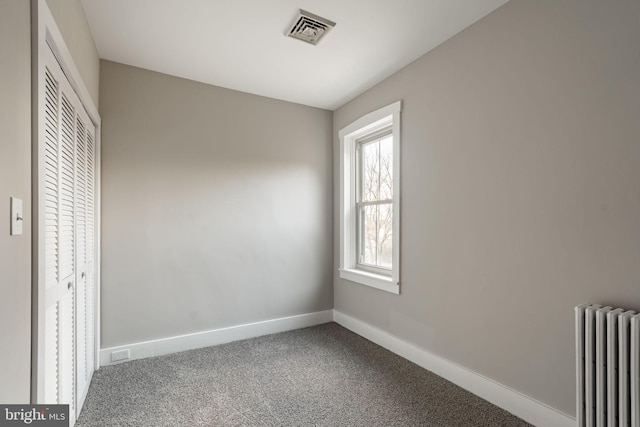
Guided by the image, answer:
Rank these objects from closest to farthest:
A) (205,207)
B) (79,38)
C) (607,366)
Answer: (607,366), (79,38), (205,207)

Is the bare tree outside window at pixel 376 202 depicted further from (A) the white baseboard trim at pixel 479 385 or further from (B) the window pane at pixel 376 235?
(A) the white baseboard trim at pixel 479 385

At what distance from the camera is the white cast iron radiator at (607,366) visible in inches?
51.7

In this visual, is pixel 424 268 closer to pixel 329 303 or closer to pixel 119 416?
pixel 329 303

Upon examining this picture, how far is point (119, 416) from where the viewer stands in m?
1.93

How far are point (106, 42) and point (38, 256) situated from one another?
6.46 ft

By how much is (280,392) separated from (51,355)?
1370mm

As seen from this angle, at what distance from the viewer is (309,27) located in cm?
220

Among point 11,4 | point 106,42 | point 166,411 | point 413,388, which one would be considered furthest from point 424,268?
point 106,42

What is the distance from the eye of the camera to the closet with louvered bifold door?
124 cm

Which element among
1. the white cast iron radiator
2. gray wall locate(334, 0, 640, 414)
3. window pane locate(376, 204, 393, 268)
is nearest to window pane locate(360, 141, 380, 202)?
window pane locate(376, 204, 393, 268)

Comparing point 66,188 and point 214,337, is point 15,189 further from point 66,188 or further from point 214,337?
point 214,337

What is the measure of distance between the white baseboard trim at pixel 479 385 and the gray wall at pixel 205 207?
39.9 inches

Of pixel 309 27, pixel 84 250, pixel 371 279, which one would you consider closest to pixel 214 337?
pixel 84 250

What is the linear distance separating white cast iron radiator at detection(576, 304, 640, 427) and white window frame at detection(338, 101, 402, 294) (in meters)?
1.40
